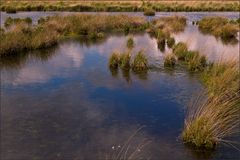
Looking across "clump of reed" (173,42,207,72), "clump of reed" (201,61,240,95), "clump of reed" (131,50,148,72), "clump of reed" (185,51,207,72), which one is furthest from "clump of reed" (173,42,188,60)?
"clump of reed" (201,61,240,95)

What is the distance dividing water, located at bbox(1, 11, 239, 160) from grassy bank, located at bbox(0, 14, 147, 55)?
1335 mm

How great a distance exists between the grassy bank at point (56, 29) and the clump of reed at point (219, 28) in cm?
430

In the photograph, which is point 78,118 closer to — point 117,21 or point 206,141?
point 206,141

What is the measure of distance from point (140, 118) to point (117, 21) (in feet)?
Answer: 59.2

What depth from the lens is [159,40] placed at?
21.0 metres

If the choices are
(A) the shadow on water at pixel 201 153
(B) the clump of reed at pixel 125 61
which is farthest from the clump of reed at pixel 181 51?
(A) the shadow on water at pixel 201 153

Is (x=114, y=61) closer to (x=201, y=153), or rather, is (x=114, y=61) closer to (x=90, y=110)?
(x=90, y=110)

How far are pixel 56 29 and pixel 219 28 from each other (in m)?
10.5

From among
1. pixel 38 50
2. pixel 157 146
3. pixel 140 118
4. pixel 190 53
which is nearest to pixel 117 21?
pixel 38 50

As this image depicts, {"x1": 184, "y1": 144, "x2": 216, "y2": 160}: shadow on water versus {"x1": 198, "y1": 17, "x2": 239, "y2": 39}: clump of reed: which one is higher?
{"x1": 198, "y1": 17, "x2": 239, "y2": 39}: clump of reed

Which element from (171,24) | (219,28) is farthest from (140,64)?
(171,24)

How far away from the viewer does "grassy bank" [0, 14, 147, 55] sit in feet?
59.3

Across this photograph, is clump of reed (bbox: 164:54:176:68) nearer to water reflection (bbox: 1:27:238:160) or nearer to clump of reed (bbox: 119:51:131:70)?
water reflection (bbox: 1:27:238:160)

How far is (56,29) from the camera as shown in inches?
917
